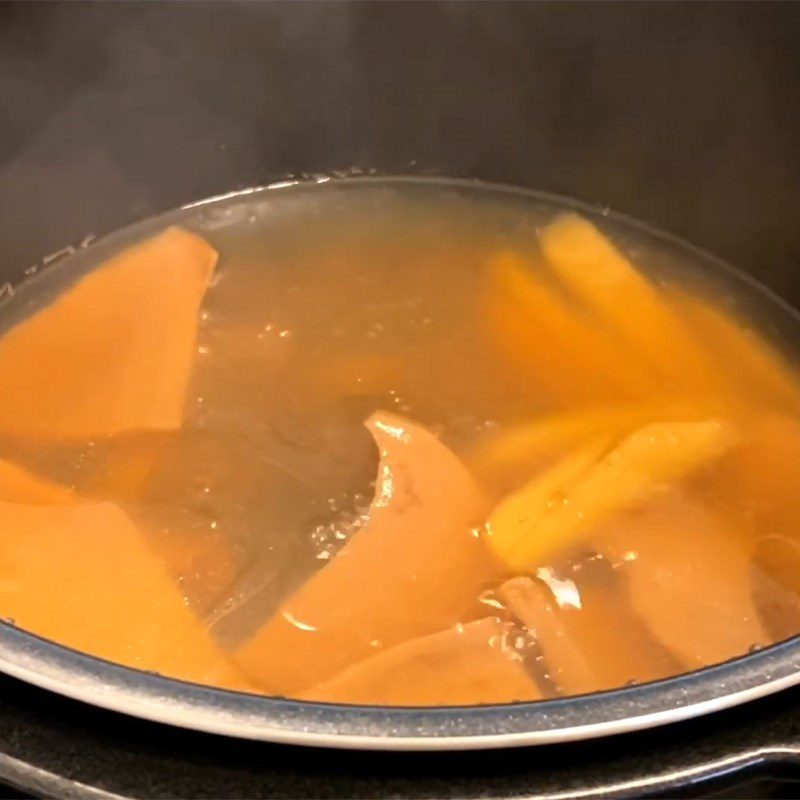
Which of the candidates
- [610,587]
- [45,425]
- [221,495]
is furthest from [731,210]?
[45,425]

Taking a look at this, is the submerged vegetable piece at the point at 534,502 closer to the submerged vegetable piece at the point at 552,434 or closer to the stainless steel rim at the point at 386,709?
the submerged vegetable piece at the point at 552,434

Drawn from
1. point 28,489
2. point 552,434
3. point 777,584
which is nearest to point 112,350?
point 28,489

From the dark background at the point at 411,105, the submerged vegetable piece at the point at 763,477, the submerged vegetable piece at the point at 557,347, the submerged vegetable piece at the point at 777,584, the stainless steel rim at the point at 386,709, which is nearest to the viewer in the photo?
the stainless steel rim at the point at 386,709

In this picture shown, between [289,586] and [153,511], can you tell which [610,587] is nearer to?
[289,586]

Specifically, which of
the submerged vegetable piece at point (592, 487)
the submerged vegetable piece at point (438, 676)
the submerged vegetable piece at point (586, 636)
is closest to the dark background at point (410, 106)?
the submerged vegetable piece at point (592, 487)

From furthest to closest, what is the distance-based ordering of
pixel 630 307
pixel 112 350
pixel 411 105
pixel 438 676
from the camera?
pixel 411 105 → pixel 630 307 → pixel 112 350 → pixel 438 676

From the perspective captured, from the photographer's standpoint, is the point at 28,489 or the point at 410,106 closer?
the point at 28,489

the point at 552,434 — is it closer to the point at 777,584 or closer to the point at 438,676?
the point at 777,584
